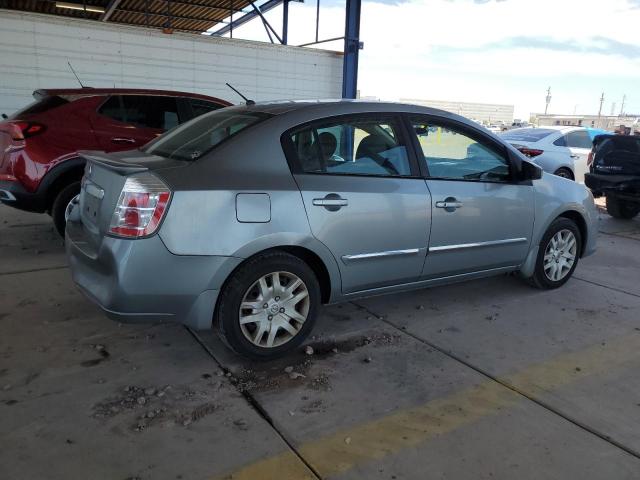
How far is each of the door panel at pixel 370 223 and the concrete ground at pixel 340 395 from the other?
52cm

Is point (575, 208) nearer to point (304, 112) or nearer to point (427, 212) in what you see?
point (427, 212)

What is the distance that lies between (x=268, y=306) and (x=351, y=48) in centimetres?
990

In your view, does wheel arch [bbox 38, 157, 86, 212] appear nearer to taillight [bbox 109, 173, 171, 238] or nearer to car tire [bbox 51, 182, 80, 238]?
car tire [bbox 51, 182, 80, 238]

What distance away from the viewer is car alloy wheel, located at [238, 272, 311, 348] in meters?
3.32

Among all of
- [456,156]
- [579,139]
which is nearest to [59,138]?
[456,156]

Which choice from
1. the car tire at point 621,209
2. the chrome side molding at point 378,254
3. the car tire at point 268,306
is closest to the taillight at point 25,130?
the car tire at point 268,306

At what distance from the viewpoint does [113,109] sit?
20.4 ft

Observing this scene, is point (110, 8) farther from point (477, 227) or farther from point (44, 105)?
point (477, 227)

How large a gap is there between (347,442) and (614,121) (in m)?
60.2

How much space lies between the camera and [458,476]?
96.0 inches

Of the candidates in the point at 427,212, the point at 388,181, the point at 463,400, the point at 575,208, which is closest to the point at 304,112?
the point at 388,181

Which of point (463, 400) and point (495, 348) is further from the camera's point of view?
point (495, 348)

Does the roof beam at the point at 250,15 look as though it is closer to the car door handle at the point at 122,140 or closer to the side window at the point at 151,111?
the side window at the point at 151,111

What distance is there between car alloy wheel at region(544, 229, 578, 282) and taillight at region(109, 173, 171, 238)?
350 centimetres
